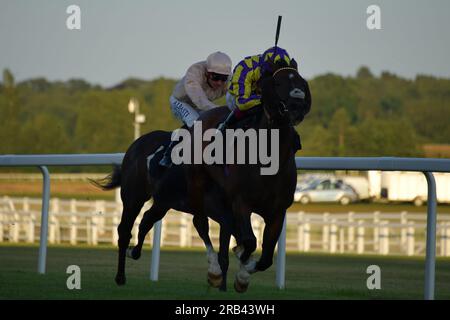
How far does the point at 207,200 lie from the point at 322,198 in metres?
42.6

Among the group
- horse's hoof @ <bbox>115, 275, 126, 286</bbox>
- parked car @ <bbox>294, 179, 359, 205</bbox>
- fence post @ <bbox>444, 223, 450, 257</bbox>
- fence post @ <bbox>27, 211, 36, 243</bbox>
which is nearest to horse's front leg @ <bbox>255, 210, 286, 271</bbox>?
horse's hoof @ <bbox>115, 275, 126, 286</bbox>

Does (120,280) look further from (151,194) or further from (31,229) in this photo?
(31,229)

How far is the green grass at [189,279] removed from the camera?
7.52 m

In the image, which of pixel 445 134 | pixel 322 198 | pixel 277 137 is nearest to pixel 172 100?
pixel 277 137

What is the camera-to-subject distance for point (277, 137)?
702 cm

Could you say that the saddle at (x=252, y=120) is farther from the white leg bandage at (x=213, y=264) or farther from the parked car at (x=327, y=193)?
the parked car at (x=327, y=193)

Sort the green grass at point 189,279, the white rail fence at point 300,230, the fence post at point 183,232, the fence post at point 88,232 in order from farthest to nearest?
the fence post at point 183,232 < the fence post at point 88,232 < the white rail fence at point 300,230 < the green grass at point 189,279

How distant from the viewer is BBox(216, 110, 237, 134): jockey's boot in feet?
24.1

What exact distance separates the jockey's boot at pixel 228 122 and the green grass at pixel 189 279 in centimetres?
102

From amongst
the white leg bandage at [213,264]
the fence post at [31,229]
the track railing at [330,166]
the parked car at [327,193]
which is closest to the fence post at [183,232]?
the fence post at [31,229]

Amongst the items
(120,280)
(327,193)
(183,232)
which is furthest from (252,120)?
(327,193)

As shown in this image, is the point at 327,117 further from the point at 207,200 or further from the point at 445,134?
the point at 207,200

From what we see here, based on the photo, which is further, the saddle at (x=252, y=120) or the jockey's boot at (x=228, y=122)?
the jockey's boot at (x=228, y=122)

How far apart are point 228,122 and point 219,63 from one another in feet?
3.29
